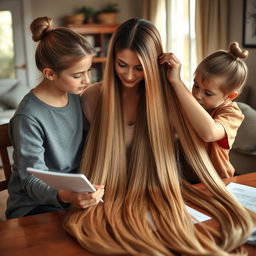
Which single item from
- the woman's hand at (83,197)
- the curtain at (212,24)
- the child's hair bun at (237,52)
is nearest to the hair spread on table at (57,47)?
the woman's hand at (83,197)

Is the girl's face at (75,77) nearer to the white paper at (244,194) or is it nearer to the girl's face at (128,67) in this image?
the girl's face at (128,67)

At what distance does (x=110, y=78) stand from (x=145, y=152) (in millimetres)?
311

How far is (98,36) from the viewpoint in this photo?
19.5ft

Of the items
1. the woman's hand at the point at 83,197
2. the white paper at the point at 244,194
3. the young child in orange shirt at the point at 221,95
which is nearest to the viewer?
the woman's hand at the point at 83,197

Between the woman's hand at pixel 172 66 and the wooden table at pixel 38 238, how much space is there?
63 centimetres

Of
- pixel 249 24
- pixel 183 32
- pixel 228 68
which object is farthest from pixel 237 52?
pixel 183 32

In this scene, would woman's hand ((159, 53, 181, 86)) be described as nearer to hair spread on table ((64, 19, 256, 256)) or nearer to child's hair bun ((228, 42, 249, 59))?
hair spread on table ((64, 19, 256, 256))

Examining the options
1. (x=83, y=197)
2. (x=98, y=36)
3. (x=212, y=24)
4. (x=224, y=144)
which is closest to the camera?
(x=83, y=197)

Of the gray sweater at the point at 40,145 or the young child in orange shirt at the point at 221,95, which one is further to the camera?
the young child in orange shirt at the point at 221,95

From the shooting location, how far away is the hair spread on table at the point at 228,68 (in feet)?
5.31

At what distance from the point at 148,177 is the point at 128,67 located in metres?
0.41

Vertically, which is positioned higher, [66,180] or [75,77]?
[75,77]

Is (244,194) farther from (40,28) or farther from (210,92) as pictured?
(40,28)

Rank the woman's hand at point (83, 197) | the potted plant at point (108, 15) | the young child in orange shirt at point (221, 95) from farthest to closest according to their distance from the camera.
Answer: the potted plant at point (108, 15) < the young child in orange shirt at point (221, 95) < the woman's hand at point (83, 197)
